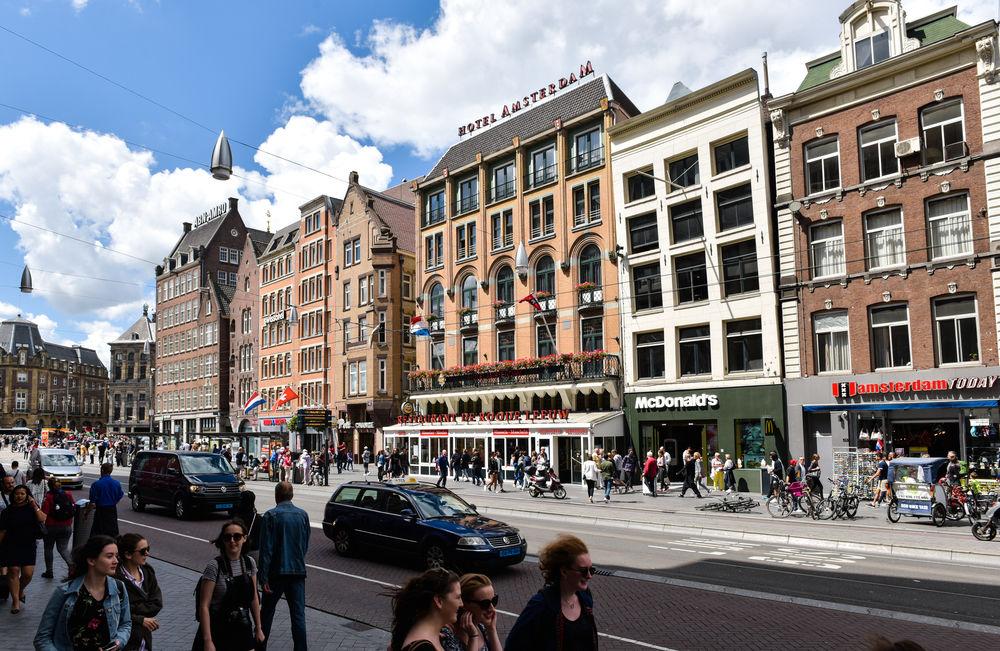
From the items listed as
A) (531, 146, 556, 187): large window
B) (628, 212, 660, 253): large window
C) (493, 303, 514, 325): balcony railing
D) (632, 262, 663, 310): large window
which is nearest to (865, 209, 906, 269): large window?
(632, 262, 663, 310): large window

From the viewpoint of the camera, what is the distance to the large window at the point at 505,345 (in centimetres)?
4194

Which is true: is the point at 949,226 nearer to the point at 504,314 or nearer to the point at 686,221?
the point at 686,221

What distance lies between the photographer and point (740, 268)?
3203 cm

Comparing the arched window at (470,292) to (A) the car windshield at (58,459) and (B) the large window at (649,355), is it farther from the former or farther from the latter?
(A) the car windshield at (58,459)

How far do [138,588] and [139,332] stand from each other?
115 metres

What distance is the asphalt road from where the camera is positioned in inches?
364

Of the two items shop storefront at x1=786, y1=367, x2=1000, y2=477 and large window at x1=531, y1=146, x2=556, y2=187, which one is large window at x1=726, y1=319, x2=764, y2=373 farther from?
large window at x1=531, y1=146, x2=556, y2=187

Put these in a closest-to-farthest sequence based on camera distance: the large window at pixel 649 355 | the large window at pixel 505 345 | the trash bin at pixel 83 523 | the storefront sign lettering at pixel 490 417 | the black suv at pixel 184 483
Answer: the trash bin at pixel 83 523, the black suv at pixel 184 483, the large window at pixel 649 355, the storefront sign lettering at pixel 490 417, the large window at pixel 505 345

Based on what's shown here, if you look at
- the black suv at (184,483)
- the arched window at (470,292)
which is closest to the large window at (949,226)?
the arched window at (470,292)

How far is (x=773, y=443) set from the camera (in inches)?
1176

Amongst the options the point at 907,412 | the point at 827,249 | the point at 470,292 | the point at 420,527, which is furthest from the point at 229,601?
the point at 470,292

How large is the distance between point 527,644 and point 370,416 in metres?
49.4

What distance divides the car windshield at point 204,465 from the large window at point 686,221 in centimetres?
2192

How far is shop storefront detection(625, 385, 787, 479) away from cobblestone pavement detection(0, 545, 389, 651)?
2357cm
